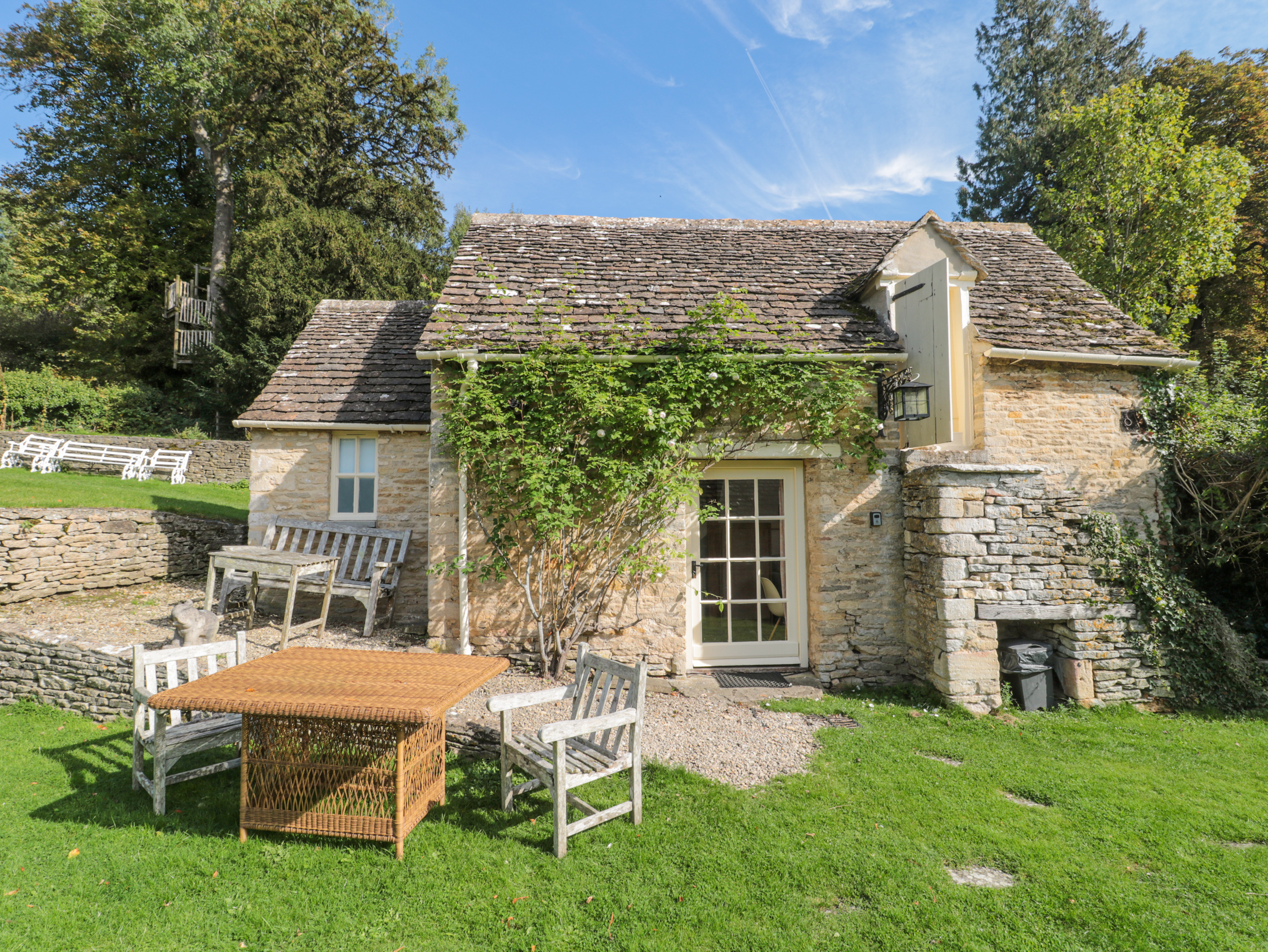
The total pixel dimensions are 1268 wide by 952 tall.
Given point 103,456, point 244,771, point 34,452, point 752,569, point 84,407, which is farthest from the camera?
point 84,407

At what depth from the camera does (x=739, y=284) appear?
27.0 feet

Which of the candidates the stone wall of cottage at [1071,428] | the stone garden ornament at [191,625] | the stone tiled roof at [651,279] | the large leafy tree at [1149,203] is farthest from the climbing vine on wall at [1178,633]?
the stone garden ornament at [191,625]

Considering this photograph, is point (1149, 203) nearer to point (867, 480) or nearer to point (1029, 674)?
point (867, 480)

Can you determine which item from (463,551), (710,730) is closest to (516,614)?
(463,551)

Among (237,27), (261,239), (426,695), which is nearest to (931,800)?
(426,695)

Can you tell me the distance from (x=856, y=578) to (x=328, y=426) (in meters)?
7.58

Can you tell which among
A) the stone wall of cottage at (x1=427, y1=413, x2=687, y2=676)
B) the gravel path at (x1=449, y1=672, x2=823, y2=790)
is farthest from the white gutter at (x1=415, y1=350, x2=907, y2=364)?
the gravel path at (x1=449, y1=672, x2=823, y2=790)

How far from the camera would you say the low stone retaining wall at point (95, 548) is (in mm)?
7988

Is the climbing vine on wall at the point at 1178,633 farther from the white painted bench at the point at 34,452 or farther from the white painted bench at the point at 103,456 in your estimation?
the white painted bench at the point at 34,452

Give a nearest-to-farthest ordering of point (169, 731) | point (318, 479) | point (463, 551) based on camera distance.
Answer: point (169, 731) < point (463, 551) < point (318, 479)

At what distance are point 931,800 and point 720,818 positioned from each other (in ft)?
5.51

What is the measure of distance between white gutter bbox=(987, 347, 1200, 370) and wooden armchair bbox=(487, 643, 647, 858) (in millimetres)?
6088

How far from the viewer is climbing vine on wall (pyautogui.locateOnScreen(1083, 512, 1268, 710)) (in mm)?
6527

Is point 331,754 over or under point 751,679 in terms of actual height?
over
